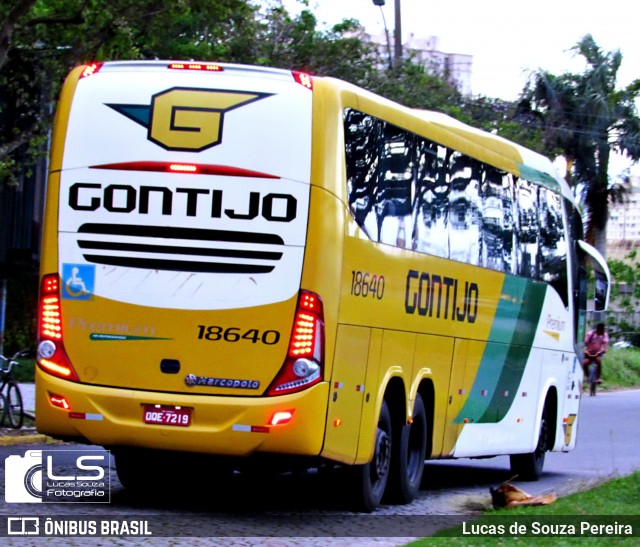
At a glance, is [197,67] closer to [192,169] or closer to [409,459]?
[192,169]

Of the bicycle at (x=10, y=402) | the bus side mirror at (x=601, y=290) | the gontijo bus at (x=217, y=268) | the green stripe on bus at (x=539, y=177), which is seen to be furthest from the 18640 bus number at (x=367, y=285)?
the bicycle at (x=10, y=402)

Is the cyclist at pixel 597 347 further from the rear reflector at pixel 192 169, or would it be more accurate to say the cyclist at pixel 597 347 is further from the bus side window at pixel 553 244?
the rear reflector at pixel 192 169

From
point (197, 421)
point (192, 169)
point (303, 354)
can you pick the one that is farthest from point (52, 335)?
point (303, 354)

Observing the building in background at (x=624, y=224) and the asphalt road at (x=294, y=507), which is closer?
the asphalt road at (x=294, y=507)

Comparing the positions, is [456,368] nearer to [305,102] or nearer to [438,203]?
[438,203]

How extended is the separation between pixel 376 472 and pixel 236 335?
2273 mm

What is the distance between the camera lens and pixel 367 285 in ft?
33.3

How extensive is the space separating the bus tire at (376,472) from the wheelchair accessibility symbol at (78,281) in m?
2.69

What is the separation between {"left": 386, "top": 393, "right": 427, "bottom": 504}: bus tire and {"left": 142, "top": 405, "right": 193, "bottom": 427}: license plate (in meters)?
2.64

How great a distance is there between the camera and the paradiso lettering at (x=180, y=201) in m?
9.38

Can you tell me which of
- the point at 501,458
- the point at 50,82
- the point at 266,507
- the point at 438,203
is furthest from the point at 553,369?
the point at 50,82

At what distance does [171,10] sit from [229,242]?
10442 millimetres

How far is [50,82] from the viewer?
71.2ft

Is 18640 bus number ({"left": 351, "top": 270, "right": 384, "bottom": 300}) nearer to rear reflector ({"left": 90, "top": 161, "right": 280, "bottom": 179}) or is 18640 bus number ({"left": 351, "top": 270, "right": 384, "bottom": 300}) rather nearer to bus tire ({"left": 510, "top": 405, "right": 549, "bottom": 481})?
rear reflector ({"left": 90, "top": 161, "right": 280, "bottom": 179})
